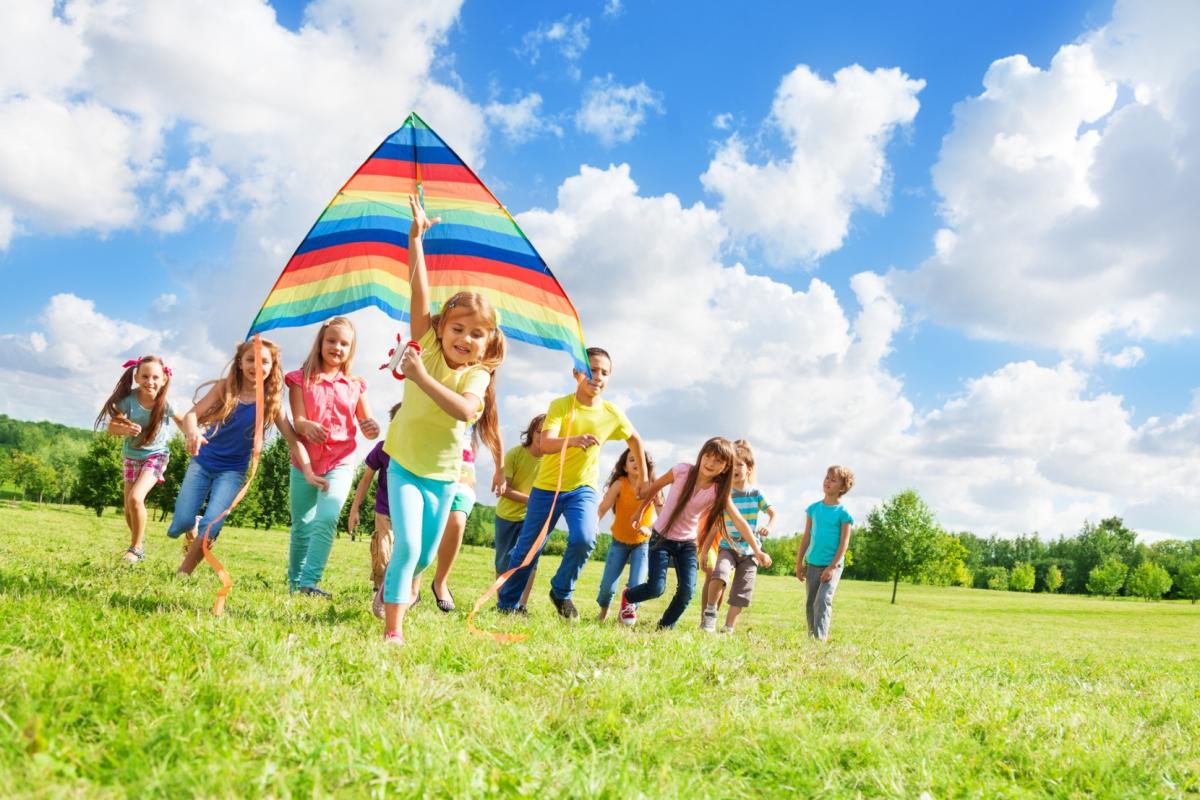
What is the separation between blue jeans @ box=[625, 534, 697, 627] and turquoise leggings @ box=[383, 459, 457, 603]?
13.2ft

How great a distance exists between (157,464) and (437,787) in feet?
28.0

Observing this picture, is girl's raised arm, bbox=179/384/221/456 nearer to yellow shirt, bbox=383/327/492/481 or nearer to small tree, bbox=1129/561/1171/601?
yellow shirt, bbox=383/327/492/481

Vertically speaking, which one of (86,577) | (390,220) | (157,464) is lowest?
(86,577)

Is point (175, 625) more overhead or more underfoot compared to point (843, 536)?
more underfoot

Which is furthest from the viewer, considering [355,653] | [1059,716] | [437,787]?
[1059,716]

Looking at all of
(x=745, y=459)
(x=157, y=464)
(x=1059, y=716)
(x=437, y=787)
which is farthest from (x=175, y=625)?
(x=745, y=459)

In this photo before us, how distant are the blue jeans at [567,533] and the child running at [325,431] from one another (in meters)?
1.88

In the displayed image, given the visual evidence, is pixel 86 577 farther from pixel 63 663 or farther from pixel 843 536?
pixel 843 536

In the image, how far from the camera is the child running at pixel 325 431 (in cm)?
745

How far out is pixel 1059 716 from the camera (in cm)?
514

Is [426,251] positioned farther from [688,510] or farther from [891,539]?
[891,539]

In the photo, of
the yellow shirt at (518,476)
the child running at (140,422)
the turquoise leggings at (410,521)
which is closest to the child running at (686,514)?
the yellow shirt at (518,476)

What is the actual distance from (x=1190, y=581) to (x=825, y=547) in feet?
345

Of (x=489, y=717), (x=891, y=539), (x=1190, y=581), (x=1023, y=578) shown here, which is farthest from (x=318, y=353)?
(x=1023, y=578)
